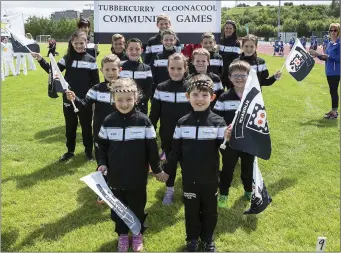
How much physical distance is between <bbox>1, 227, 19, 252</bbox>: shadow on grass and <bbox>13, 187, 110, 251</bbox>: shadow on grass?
10 cm

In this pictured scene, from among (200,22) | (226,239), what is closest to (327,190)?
(226,239)

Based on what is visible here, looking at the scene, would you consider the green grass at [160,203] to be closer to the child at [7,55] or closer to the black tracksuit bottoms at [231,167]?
the black tracksuit bottoms at [231,167]

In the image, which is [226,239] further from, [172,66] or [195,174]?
[172,66]

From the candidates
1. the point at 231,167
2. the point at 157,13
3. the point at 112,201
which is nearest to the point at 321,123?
the point at 157,13

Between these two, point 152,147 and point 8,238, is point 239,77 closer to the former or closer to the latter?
Answer: point 152,147

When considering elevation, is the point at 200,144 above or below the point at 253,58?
below

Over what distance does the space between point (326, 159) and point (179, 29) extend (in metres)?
3.91

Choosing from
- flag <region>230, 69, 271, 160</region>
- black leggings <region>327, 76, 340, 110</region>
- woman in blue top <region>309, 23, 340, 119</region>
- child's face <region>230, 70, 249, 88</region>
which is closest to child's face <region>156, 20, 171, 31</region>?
child's face <region>230, 70, 249, 88</region>

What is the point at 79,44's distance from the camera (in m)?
6.23

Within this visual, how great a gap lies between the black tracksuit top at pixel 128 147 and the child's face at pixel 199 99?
0.53 m

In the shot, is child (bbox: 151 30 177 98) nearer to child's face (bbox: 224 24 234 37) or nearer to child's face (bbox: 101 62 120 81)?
child's face (bbox: 101 62 120 81)

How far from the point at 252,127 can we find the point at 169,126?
5.19 ft

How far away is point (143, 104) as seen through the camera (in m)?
6.06

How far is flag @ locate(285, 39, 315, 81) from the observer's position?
23.3 ft
